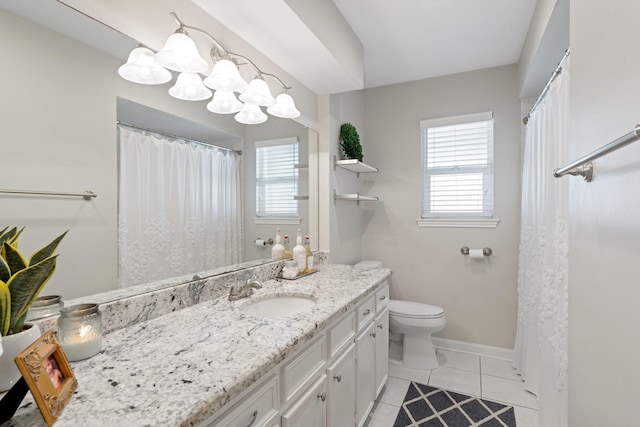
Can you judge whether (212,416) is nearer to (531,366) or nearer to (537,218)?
(537,218)

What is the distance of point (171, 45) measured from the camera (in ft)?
4.03

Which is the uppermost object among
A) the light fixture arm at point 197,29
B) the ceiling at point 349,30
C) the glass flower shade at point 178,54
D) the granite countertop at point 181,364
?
Answer: the ceiling at point 349,30

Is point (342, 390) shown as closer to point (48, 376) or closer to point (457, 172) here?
point (48, 376)

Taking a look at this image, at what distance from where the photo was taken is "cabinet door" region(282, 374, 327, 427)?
3.65ft

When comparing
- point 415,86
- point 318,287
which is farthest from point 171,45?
point 415,86

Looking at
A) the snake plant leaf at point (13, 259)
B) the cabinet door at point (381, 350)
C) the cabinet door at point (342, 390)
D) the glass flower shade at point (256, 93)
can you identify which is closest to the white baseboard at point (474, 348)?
the cabinet door at point (381, 350)

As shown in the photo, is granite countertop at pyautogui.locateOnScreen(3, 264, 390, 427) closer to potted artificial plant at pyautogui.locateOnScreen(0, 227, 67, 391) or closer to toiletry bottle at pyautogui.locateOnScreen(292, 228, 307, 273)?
potted artificial plant at pyautogui.locateOnScreen(0, 227, 67, 391)

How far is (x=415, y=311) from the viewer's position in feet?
8.63

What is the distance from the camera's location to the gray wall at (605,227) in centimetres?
63

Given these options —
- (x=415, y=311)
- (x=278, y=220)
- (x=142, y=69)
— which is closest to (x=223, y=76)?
(x=142, y=69)

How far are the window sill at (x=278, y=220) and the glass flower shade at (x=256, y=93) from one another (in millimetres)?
715

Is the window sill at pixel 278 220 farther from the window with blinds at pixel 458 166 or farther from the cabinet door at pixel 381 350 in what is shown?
the window with blinds at pixel 458 166

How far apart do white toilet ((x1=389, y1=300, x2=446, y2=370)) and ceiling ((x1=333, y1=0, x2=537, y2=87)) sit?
7.08 feet

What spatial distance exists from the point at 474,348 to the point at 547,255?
1.56m
